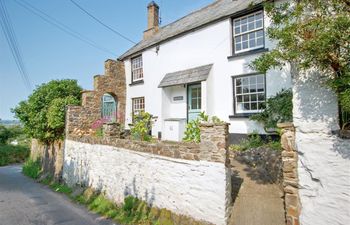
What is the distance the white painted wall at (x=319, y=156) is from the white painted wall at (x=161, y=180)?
157 centimetres

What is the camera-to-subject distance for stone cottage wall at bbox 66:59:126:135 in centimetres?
1213

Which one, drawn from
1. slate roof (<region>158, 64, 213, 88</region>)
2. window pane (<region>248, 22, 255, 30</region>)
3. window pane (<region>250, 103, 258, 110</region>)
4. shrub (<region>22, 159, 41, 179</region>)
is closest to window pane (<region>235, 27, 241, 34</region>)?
window pane (<region>248, 22, 255, 30</region>)

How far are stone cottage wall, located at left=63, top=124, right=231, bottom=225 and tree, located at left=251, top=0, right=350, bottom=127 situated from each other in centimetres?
206

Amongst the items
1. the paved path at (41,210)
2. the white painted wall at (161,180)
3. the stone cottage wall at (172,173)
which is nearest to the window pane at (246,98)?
the stone cottage wall at (172,173)

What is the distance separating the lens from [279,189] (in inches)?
219

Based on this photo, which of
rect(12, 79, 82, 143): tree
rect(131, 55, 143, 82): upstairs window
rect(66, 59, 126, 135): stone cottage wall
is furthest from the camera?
rect(131, 55, 143, 82): upstairs window

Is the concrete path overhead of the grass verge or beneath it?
overhead

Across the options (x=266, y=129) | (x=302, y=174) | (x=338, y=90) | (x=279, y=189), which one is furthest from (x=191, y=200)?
(x=266, y=129)

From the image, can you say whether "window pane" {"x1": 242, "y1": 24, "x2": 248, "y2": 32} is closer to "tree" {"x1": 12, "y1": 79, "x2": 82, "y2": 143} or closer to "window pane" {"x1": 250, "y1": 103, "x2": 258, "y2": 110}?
"window pane" {"x1": 250, "y1": 103, "x2": 258, "y2": 110}

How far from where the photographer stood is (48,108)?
13523 millimetres

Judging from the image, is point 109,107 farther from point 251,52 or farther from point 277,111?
point 277,111

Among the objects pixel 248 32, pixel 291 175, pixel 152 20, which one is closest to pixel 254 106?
pixel 248 32

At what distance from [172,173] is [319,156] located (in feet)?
11.4

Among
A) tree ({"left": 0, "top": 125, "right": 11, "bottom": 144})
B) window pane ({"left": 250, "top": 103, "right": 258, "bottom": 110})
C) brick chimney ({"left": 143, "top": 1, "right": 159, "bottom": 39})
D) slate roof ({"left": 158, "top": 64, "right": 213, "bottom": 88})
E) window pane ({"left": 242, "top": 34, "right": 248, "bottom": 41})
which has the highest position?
brick chimney ({"left": 143, "top": 1, "right": 159, "bottom": 39})
